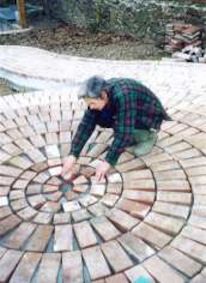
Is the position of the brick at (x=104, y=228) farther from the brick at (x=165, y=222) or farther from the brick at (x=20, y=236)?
the brick at (x=20, y=236)

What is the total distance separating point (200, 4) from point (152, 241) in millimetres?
4775

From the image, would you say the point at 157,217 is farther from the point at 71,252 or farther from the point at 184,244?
the point at 71,252

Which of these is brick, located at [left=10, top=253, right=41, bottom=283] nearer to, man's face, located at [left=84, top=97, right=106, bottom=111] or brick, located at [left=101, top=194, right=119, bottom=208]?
brick, located at [left=101, top=194, right=119, bottom=208]

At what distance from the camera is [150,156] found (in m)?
3.25

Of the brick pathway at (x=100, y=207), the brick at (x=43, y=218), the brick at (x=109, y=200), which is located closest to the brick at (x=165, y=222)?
the brick pathway at (x=100, y=207)

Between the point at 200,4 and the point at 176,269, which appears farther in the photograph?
the point at 200,4

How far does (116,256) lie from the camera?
2.44 metres

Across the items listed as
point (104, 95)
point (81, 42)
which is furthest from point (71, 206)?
point (81, 42)

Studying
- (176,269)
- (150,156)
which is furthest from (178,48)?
(176,269)

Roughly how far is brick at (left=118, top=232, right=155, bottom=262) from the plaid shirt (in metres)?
0.50

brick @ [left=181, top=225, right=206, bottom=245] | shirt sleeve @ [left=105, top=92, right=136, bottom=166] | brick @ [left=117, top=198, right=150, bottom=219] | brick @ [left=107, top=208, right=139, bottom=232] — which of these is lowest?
brick @ [left=107, top=208, right=139, bottom=232]

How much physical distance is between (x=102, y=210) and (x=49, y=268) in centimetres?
52

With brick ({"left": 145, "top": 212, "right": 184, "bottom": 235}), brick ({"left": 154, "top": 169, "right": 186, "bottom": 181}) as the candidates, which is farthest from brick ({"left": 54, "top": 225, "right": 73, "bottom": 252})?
brick ({"left": 154, "top": 169, "right": 186, "bottom": 181})

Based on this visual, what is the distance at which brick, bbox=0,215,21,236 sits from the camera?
2707 mm
